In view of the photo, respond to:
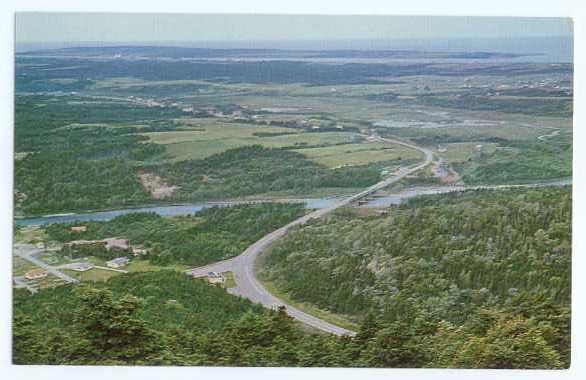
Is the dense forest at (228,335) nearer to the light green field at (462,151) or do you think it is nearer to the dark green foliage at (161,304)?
the dark green foliage at (161,304)

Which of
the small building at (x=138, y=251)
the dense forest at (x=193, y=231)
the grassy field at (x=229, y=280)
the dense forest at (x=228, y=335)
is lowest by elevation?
the dense forest at (x=228, y=335)

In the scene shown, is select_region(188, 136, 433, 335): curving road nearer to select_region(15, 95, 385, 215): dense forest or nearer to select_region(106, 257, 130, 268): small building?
select_region(15, 95, 385, 215): dense forest

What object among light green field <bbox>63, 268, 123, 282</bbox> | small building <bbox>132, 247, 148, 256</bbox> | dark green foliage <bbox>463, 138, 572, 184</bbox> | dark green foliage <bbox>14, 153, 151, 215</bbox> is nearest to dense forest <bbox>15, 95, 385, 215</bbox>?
dark green foliage <bbox>14, 153, 151, 215</bbox>

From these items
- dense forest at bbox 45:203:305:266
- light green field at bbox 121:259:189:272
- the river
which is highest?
the river

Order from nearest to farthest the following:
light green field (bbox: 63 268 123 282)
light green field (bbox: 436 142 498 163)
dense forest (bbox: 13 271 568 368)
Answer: dense forest (bbox: 13 271 568 368) < light green field (bbox: 63 268 123 282) < light green field (bbox: 436 142 498 163)

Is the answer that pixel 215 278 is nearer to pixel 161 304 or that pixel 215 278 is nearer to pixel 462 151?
pixel 161 304

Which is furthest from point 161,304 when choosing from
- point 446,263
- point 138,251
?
point 446,263

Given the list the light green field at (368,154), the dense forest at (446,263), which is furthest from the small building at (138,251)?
the light green field at (368,154)
